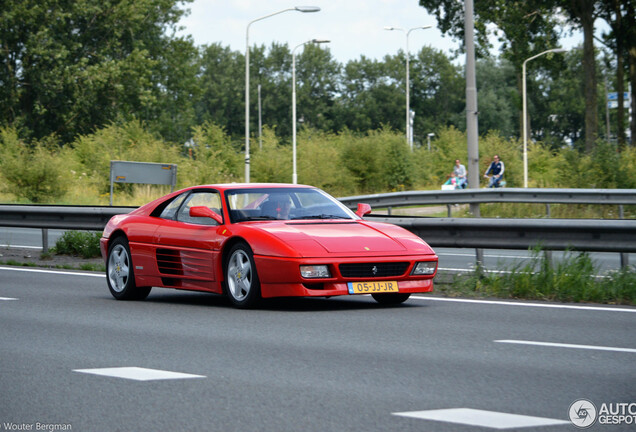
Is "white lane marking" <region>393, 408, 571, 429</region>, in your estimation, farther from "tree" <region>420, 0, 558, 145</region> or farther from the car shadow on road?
"tree" <region>420, 0, 558, 145</region>

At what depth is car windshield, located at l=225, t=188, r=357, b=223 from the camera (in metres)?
10.7

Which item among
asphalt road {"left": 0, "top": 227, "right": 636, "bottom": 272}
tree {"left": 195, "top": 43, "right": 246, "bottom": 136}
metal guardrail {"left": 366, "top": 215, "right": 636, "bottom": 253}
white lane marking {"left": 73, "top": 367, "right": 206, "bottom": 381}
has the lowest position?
white lane marking {"left": 73, "top": 367, "right": 206, "bottom": 381}

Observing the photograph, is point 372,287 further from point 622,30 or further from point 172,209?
point 622,30

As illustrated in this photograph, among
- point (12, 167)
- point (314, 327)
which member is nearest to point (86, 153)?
point (12, 167)

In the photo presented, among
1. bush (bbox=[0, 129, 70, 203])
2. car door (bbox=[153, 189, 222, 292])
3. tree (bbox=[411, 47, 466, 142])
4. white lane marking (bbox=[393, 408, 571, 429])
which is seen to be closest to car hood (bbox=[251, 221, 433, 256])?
car door (bbox=[153, 189, 222, 292])

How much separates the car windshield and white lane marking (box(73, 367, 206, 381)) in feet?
13.2

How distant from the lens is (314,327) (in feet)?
28.8

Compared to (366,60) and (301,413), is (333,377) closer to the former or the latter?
(301,413)

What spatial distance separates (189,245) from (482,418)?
20.3 ft

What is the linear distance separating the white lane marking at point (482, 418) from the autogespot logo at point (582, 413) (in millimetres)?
74

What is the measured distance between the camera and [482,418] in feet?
16.4

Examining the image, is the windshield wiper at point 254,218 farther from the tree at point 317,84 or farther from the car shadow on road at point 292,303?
the tree at point 317,84

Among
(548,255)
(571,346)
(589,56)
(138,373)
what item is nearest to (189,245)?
(548,255)

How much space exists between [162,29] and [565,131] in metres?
64.7
